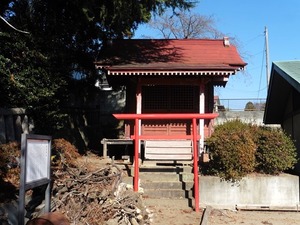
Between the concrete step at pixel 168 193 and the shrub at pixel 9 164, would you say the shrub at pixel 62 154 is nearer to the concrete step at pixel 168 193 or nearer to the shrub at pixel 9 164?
the shrub at pixel 9 164

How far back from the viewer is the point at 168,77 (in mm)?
13789

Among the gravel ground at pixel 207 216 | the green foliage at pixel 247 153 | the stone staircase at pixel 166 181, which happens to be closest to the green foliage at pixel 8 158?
the gravel ground at pixel 207 216

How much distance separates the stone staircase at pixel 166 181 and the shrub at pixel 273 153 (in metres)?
1.99

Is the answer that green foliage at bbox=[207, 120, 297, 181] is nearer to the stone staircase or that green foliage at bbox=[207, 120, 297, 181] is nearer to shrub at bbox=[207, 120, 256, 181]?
shrub at bbox=[207, 120, 256, 181]

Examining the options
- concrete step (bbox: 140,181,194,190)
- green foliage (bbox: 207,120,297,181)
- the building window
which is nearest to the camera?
green foliage (bbox: 207,120,297,181)

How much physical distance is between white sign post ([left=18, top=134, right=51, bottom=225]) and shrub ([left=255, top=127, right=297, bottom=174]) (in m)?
6.60

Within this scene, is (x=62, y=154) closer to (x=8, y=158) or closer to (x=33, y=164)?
(x=8, y=158)

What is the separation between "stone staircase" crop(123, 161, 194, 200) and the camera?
33.0 feet

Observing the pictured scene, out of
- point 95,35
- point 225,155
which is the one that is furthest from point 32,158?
point 95,35

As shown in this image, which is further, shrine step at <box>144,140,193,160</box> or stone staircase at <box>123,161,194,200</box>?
shrine step at <box>144,140,193,160</box>

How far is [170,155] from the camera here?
38.0 ft

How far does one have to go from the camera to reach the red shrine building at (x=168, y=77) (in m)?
13.0

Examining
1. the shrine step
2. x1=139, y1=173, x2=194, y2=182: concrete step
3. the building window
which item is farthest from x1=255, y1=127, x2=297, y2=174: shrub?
the building window

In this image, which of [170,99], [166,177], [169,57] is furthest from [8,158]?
[169,57]
